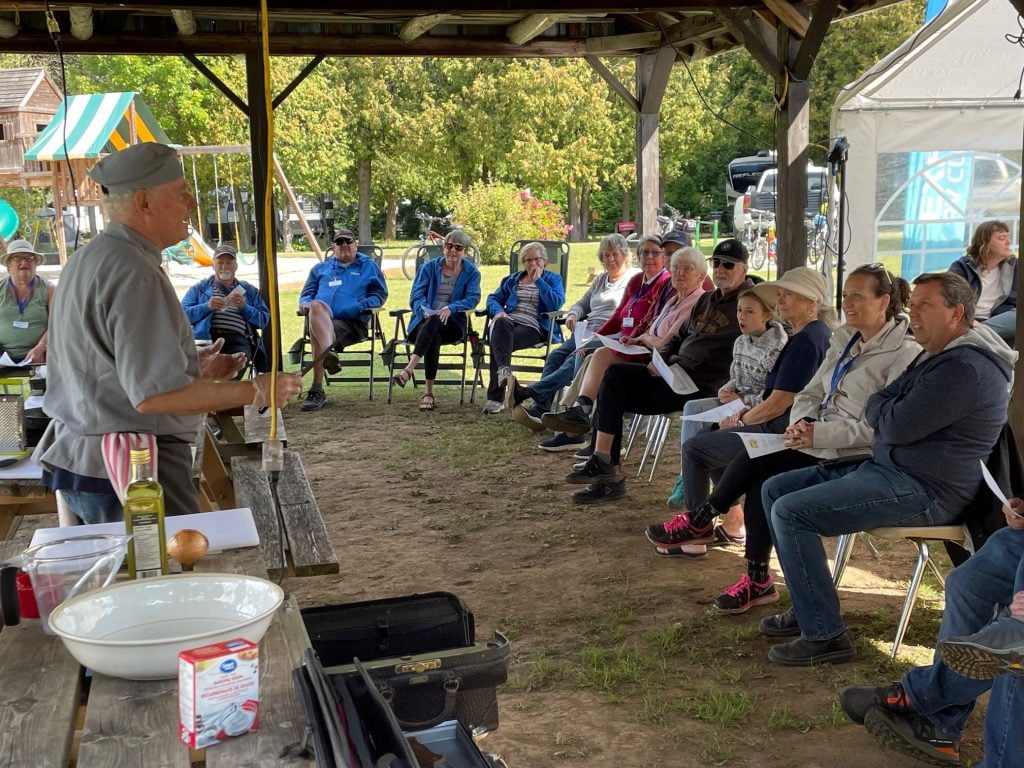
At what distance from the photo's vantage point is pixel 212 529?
84.0 inches

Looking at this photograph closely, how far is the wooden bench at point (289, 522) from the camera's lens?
2.55 m

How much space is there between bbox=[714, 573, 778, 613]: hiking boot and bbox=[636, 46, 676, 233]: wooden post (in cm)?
492

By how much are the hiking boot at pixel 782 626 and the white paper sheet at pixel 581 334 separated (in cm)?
305

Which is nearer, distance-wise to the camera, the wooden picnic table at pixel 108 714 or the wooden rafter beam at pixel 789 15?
the wooden picnic table at pixel 108 714

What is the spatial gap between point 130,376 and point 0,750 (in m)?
1.03

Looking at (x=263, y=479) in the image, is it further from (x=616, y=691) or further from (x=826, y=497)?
(x=826, y=497)

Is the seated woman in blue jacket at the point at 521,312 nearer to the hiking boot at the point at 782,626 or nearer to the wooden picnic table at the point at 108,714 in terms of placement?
the hiking boot at the point at 782,626

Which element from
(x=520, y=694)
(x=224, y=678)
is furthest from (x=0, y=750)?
(x=520, y=694)

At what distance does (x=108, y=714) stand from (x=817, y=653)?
7.61 ft

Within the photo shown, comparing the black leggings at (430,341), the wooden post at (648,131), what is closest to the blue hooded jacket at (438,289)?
the black leggings at (430,341)

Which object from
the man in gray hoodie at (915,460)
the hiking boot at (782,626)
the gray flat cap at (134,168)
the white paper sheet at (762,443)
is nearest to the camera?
the gray flat cap at (134,168)

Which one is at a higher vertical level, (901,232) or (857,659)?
(901,232)

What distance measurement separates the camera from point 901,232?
8789 mm

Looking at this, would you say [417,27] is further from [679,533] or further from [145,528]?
[145,528]
